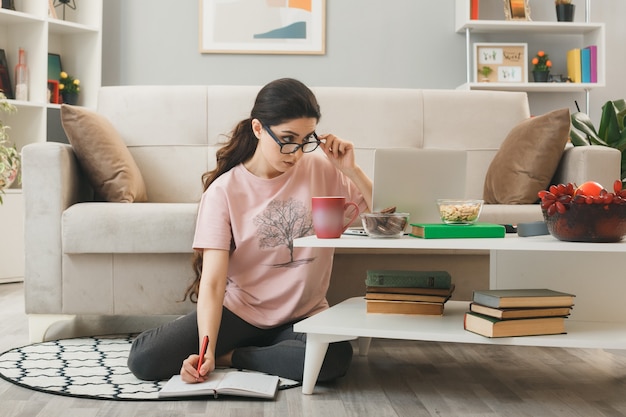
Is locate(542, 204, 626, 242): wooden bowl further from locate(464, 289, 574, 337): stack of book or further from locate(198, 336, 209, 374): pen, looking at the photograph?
locate(198, 336, 209, 374): pen

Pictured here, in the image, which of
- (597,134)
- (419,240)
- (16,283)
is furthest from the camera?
(16,283)

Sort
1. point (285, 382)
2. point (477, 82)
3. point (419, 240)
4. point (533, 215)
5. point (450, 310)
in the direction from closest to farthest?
point (419, 240), point (285, 382), point (450, 310), point (533, 215), point (477, 82)

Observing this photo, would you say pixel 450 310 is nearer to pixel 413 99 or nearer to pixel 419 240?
pixel 419 240

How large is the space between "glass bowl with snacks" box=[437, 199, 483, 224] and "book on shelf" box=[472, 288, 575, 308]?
0.58ft

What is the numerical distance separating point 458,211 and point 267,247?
531 millimetres

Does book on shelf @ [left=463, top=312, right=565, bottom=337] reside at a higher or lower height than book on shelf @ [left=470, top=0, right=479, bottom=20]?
lower

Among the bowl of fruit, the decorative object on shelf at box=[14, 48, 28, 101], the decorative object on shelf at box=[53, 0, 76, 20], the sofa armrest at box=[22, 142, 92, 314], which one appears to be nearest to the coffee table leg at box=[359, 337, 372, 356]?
the bowl of fruit

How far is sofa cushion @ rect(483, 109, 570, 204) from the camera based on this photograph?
2914mm

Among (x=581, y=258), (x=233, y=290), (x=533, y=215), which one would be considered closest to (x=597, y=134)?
(x=533, y=215)

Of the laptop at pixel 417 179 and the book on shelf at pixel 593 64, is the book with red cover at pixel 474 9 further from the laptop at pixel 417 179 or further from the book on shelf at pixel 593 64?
the laptop at pixel 417 179

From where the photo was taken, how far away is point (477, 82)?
4.76 metres

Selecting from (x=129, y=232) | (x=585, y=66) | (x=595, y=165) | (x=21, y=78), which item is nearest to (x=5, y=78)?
(x=21, y=78)

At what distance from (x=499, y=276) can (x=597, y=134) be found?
219 centimetres

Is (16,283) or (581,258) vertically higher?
(581,258)
